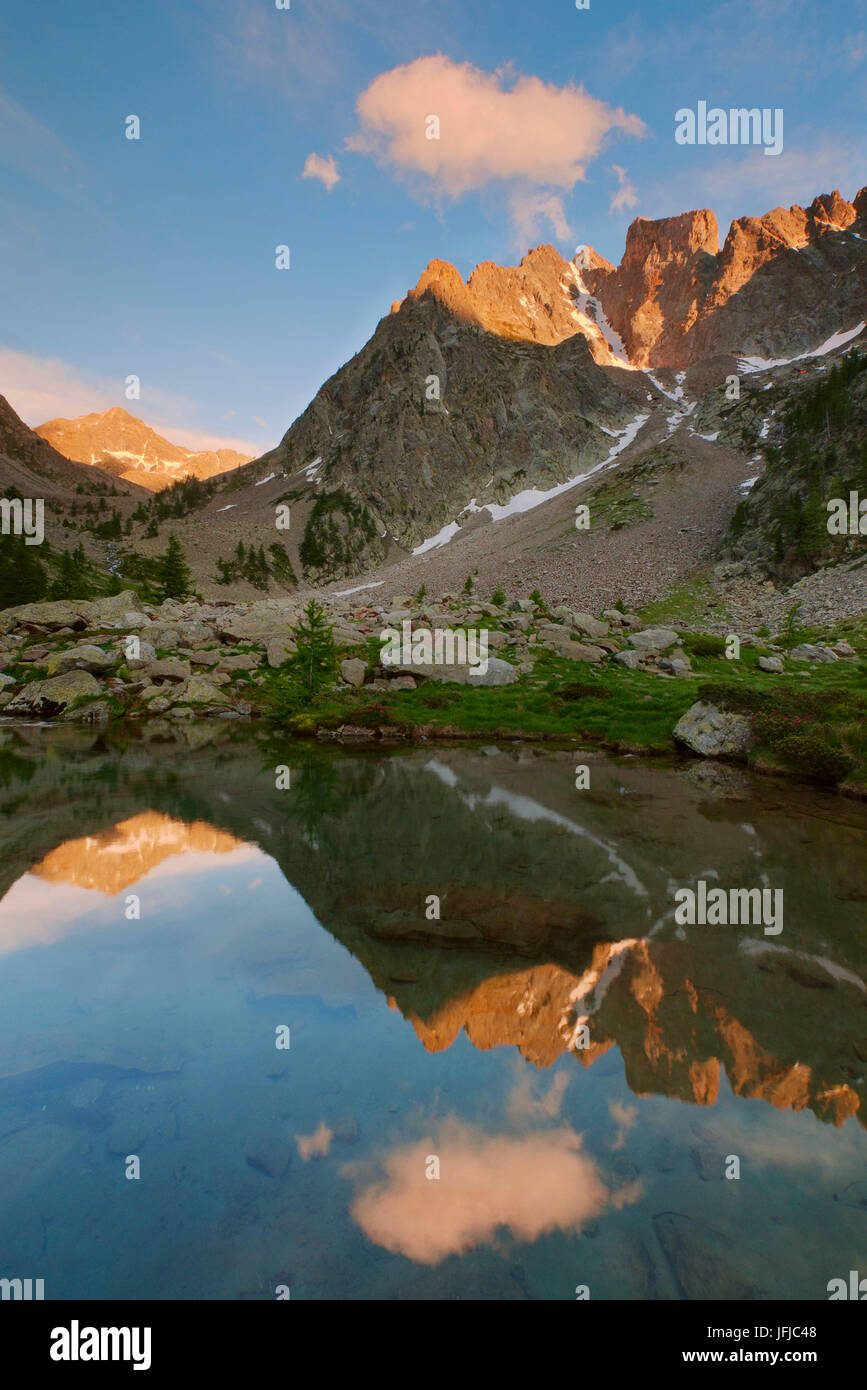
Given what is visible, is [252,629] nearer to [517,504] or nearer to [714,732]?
[714,732]

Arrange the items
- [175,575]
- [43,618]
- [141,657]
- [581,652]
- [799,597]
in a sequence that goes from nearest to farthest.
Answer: [141,657]
[581,652]
[43,618]
[799,597]
[175,575]

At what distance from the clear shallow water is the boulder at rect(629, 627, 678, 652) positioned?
3104cm

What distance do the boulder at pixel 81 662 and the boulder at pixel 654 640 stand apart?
1447 inches

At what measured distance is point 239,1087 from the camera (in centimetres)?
605

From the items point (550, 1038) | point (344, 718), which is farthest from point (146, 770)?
point (550, 1038)

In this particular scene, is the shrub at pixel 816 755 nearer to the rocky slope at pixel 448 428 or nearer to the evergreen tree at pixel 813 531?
the evergreen tree at pixel 813 531

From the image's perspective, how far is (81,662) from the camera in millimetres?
38688

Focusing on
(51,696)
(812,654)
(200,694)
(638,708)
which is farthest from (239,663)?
(812,654)

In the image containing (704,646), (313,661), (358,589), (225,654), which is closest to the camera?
(313,661)

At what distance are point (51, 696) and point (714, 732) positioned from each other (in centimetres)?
3626

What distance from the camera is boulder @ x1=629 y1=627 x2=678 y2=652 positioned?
143 ft

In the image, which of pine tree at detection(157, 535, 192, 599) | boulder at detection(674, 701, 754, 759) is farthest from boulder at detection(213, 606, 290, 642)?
pine tree at detection(157, 535, 192, 599)
